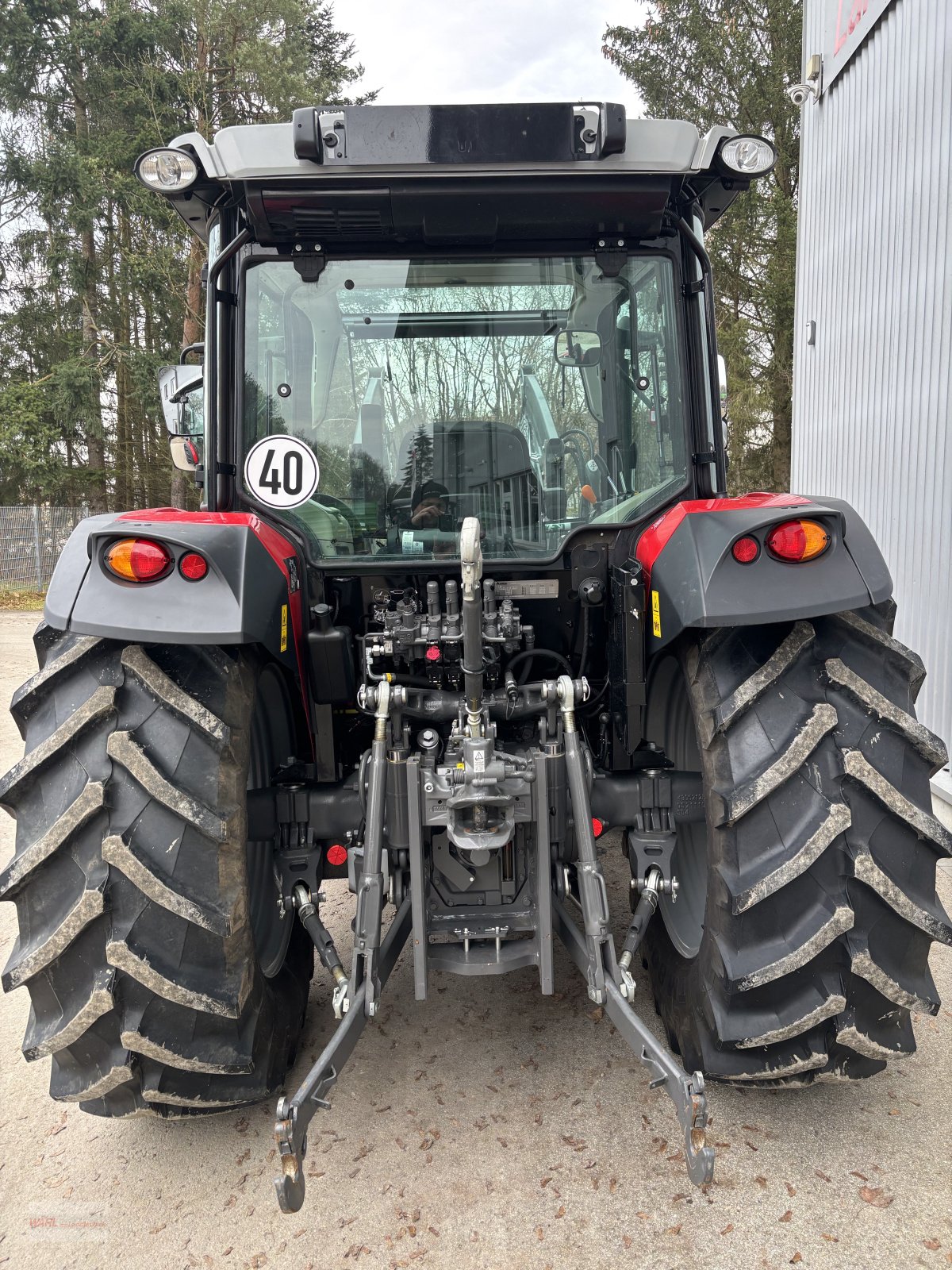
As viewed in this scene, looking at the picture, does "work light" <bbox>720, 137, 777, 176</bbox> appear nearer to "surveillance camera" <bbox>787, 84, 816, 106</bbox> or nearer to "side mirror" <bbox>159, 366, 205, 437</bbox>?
"side mirror" <bbox>159, 366, 205, 437</bbox>

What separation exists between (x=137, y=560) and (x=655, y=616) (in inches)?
51.2

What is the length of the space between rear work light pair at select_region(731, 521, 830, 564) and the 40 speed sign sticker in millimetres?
1247

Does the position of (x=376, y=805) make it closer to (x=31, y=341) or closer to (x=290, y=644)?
(x=290, y=644)

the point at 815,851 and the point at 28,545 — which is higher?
the point at 28,545

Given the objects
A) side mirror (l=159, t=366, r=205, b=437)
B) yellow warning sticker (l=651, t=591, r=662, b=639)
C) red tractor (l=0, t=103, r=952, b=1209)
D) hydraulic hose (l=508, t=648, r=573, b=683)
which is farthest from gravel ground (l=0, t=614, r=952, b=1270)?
side mirror (l=159, t=366, r=205, b=437)

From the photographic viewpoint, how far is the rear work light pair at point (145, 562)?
6.70 feet

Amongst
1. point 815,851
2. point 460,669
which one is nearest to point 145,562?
point 460,669

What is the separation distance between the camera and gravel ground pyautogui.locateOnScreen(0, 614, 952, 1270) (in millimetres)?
1998

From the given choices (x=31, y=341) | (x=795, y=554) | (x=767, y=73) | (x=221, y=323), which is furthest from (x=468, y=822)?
(x=31, y=341)

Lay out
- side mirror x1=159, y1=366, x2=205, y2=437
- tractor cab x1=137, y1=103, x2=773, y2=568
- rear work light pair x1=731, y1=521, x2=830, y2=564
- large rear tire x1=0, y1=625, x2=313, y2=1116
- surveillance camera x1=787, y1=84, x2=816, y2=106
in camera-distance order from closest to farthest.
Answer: large rear tire x1=0, y1=625, x2=313, y2=1116 → rear work light pair x1=731, y1=521, x2=830, y2=564 → tractor cab x1=137, y1=103, x2=773, y2=568 → side mirror x1=159, y1=366, x2=205, y2=437 → surveillance camera x1=787, y1=84, x2=816, y2=106

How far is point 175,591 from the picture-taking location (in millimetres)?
2055

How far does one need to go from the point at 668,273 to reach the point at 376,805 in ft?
5.87

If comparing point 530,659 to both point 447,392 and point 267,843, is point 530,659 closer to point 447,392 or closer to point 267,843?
point 447,392

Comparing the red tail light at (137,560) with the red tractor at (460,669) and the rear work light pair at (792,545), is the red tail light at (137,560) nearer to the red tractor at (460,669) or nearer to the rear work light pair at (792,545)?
the red tractor at (460,669)
